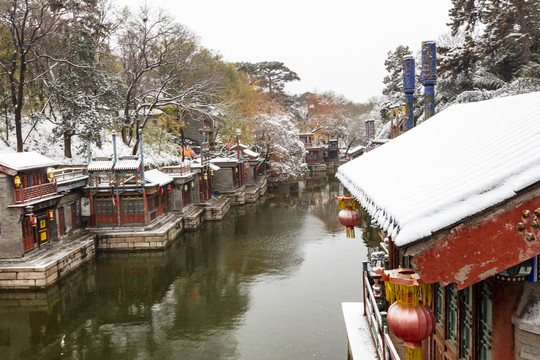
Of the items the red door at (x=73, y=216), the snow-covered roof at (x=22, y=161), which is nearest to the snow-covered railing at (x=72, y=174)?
the red door at (x=73, y=216)

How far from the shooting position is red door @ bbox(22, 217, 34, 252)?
16844 mm

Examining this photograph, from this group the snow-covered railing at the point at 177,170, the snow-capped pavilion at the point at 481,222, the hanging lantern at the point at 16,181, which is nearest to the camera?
the snow-capped pavilion at the point at 481,222

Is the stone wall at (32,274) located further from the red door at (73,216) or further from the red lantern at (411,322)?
the red lantern at (411,322)

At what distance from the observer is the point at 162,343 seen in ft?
39.4

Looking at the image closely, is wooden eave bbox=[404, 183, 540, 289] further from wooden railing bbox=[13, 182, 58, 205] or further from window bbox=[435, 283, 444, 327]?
wooden railing bbox=[13, 182, 58, 205]

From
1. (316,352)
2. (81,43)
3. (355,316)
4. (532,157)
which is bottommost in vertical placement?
(316,352)

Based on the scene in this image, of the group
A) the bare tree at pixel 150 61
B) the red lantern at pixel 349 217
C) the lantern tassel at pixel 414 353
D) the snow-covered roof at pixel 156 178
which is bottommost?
the lantern tassel at pixel 414 353

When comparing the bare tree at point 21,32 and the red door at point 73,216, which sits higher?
the bare tree at point 21,32

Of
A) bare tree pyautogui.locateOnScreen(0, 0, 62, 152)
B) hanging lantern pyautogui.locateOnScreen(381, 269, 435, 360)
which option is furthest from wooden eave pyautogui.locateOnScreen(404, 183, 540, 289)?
bare tree pyautogui.locateOnScreen(0, 0, 62, 152)

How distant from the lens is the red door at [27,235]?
16844mm

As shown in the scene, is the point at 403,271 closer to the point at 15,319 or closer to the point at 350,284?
the point at 350,284

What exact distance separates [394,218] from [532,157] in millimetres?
1028

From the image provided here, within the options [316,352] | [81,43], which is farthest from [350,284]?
[81,43]

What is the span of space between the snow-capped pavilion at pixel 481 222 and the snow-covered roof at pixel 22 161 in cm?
1572
